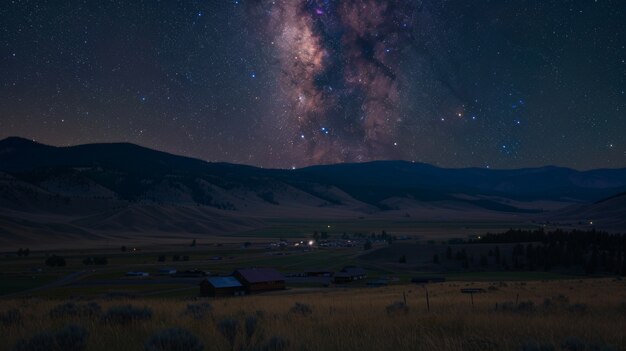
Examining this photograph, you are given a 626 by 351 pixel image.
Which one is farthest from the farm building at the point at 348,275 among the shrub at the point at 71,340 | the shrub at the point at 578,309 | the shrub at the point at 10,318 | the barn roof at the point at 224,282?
the shrub at the point at 71,340

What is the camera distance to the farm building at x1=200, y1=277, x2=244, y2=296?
58.9 m

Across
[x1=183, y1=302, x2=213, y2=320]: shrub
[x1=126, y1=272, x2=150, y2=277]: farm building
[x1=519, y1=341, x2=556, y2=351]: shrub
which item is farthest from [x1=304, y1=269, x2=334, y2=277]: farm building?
[x1=519, y1=341, x2=556, y2=351]: shrub

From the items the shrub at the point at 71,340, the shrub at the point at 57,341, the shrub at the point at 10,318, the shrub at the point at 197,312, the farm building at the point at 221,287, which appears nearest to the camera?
the shrub at the point at 57,341

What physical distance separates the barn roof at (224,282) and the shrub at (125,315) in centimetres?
4911

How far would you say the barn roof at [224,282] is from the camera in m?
59.8

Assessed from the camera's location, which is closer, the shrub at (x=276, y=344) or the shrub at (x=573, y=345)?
the shrub at (x=276, y=344)

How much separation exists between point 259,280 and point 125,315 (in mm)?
52730

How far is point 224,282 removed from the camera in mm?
61188

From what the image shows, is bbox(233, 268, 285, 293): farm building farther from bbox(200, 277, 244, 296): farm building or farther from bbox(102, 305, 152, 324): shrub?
bbox(102, 305, 152, 324): shrub

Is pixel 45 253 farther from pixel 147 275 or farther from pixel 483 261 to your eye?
pixel 483 261

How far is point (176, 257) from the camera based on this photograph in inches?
4299

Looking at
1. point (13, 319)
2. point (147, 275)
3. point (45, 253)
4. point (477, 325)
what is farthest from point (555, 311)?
point (45, 253)

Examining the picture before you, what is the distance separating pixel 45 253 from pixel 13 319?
409 ft

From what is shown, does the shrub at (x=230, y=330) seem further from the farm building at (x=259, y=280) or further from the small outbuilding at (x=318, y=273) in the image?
the small outbuilding at (x=318, y=273)
